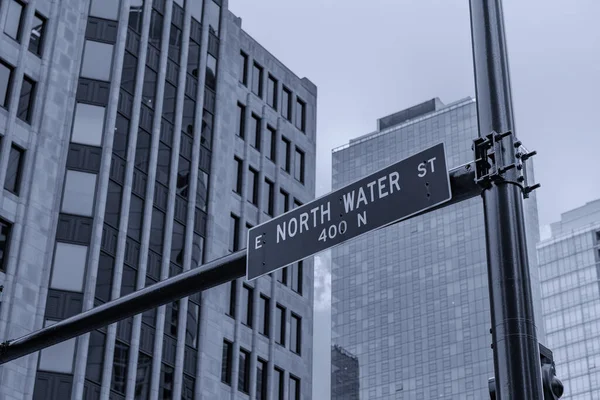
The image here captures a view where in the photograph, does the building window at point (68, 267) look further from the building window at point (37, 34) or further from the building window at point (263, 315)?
the building window at point (263, 315)

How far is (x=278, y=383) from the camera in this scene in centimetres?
5122

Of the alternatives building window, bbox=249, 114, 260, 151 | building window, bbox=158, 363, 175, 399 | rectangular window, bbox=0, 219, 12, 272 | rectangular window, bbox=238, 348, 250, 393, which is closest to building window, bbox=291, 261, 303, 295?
rectangular window, bbox=238, 348, 250, 393

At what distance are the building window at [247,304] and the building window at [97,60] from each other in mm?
12597

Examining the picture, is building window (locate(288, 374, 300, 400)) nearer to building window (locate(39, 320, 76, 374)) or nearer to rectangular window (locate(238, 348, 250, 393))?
rectangular window (locate(238, 348, 250, 393))

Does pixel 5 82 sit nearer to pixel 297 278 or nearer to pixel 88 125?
pixel 88 125

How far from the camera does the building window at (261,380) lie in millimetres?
49594

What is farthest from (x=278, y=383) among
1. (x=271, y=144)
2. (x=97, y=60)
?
(x=97, y=60)

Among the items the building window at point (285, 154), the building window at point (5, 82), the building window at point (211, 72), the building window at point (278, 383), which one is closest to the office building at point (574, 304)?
the building window at point (285, 154)

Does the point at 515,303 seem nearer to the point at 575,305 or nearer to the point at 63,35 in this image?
the point at 63,35

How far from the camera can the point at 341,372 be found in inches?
6614

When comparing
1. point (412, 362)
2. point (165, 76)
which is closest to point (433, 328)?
point (412, 362)

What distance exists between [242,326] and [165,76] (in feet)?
42.2

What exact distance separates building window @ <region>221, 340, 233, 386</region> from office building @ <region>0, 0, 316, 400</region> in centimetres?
7

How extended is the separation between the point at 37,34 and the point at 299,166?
19053mm
